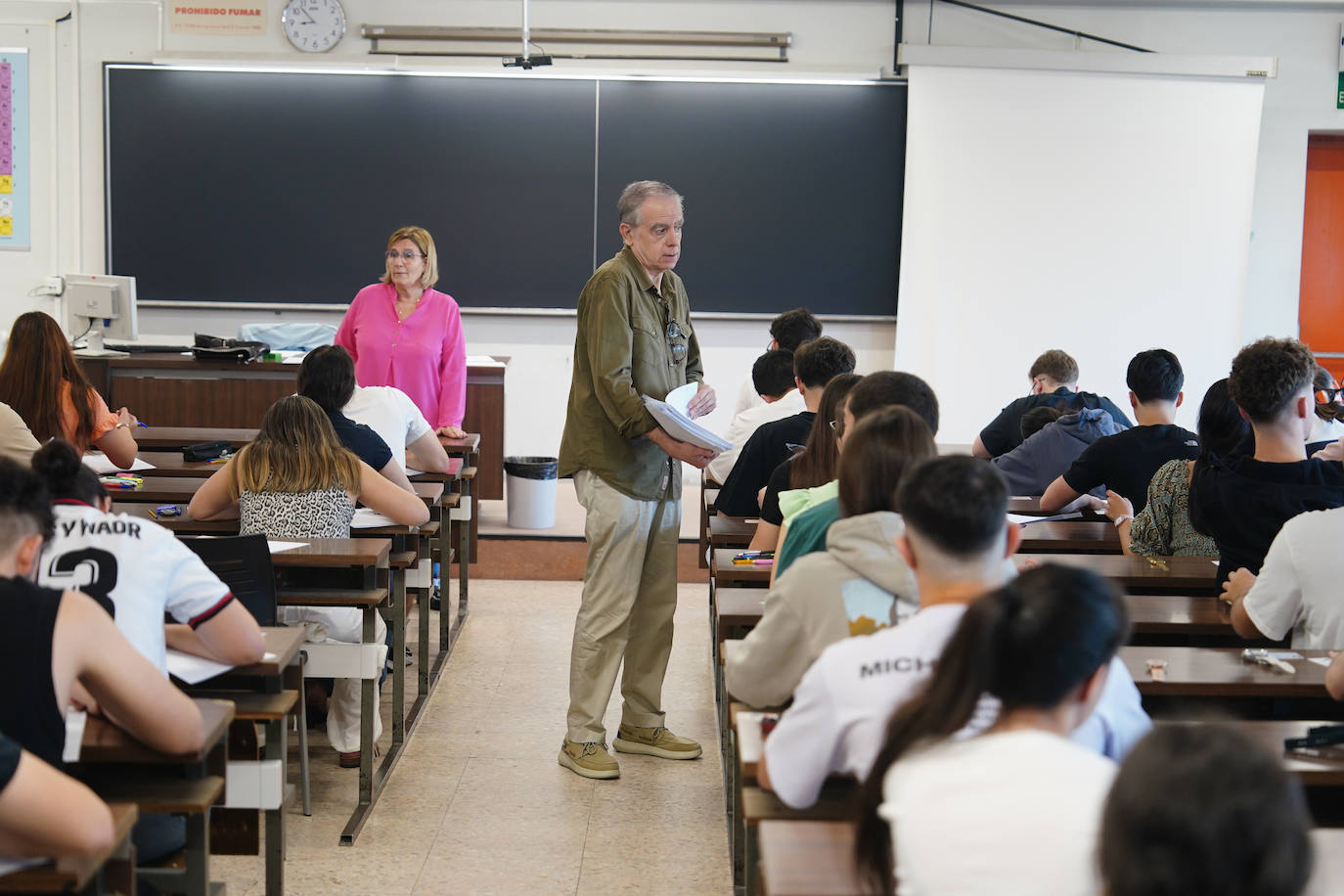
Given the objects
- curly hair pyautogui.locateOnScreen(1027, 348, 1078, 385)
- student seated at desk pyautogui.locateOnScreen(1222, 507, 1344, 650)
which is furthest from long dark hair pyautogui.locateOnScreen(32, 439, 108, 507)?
curly hair pyautogui.locateOnScreen(1027, 348, 1078, 385)

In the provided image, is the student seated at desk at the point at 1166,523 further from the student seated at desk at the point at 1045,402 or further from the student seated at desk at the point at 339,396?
the student seated at desk at the point at 339,396

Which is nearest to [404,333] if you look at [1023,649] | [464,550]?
[464,550]

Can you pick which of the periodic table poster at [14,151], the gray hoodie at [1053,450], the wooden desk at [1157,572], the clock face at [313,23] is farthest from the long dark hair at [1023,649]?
the periodic table poster at [14,151]

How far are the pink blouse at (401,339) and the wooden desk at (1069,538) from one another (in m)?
2.56

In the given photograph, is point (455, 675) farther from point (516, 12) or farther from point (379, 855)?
point (516, 12)

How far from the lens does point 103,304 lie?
6840mm

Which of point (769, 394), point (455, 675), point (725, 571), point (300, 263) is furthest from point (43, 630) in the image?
point (300, 263)

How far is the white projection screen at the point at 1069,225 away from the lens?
307 inches

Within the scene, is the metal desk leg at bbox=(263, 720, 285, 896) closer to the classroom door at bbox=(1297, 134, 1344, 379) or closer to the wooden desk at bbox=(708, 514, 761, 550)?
the wooden desk at bbox=(708, 514, 761, 550)

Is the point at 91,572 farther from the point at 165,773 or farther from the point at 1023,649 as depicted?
the point at 1023,649

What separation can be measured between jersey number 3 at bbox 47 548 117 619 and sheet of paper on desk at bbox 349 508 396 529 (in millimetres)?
1460

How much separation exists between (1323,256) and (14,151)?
28.1ft

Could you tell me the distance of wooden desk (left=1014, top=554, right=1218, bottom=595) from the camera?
3.03 meters

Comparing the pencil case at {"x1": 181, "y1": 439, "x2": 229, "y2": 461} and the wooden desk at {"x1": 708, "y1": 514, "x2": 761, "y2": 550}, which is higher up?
→ the pencil case at {"x1": 181, "y1": 439, "x2": 229, "y2": 461}
